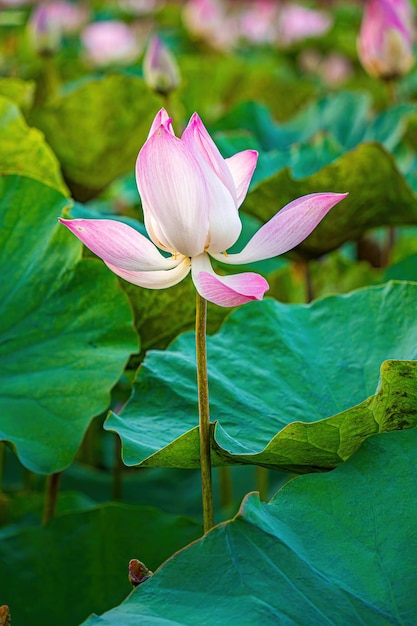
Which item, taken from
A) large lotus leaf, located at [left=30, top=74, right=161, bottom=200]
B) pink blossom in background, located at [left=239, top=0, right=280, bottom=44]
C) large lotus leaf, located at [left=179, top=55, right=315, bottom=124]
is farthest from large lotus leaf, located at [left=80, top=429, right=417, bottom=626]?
pink blossom in background, located at [left=239, top=0, right=280, bottom=44]

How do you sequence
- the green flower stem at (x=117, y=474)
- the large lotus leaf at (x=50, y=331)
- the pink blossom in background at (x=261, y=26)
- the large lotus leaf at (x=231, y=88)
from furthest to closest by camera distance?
the pink blossom in background at (x=261, y=26) < the large lotus leaf at (x=231, y=88) < the green flower stem at (x=117, y=474) < the large lotus leaf at (x=50, y=331)

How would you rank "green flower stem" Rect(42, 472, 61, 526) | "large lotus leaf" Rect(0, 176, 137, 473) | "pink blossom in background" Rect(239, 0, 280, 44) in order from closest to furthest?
"large lotus leaf" Rect(0, 176, 137, 473), "green flower stem" Rect(42, 472, 61, 526), "pink blossom in background" Rect(239, 0, 280, 44)

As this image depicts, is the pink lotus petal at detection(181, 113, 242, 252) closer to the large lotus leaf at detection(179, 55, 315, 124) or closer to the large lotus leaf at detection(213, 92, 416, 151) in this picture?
the large lotus leaf at detection(213, 92, 416, 151)

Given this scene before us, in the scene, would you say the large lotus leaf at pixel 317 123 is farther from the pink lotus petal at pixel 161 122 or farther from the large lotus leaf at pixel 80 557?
the pink lotus petal at pixel 161 122

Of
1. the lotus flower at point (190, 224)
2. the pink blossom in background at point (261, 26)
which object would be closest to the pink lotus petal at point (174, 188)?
the lotus flower at point (190, 224)

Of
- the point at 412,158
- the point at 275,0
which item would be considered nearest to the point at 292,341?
the point at 412,158

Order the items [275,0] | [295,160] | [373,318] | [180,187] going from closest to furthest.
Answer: [180,187] < [373,318] < [295,160] < [275,0]

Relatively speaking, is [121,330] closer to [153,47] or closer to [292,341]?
[292,341]
